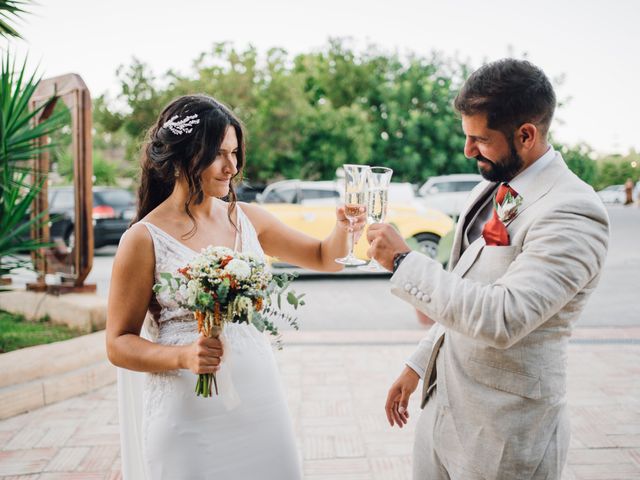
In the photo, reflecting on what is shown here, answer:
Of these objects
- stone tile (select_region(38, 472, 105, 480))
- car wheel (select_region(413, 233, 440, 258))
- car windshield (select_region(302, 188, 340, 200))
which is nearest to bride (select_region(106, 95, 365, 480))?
stone tile (select_region(38, 472, 105, 480))

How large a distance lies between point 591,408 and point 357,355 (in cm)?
221

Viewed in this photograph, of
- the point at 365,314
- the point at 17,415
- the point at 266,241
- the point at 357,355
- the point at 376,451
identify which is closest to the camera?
the point at 266,241

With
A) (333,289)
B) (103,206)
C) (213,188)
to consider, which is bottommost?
(333,289)

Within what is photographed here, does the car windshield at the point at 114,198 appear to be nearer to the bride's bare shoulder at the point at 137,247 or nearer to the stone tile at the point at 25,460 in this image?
the stone tile at the point at 25,460

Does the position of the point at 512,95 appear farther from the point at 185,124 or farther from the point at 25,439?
the point at 25,439

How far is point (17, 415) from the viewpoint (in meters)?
4.43

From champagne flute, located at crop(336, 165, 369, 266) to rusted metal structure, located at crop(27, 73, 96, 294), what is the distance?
4.46 meters

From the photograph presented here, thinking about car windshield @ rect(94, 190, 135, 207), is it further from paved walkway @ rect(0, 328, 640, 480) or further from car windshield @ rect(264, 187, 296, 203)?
paved walkway @ rect(0, 328, 640, 480)

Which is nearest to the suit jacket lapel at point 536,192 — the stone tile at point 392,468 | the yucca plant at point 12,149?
the stone tile at point 392,468

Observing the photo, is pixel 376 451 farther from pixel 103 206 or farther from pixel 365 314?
pixel 103 206

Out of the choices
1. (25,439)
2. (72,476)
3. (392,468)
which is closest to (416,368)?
(392,468)

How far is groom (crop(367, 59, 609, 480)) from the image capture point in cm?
155

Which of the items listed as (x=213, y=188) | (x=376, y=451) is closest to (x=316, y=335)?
(x=376, y=451)

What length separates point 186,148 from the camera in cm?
225
